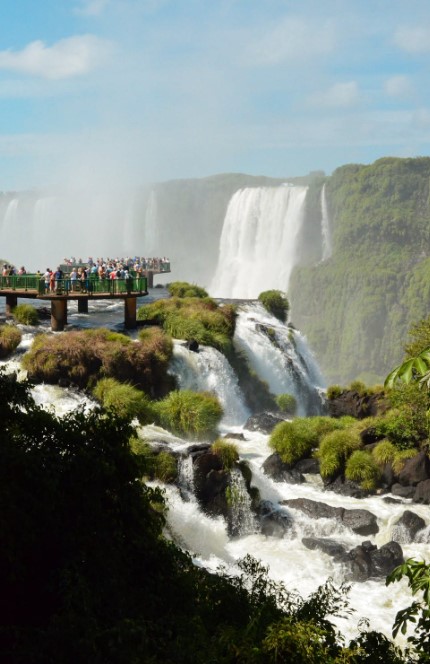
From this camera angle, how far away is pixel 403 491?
2417cm

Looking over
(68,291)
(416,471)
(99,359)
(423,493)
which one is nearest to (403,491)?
(423,493)

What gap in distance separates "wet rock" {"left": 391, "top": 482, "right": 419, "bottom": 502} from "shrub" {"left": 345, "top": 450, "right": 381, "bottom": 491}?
0.70m

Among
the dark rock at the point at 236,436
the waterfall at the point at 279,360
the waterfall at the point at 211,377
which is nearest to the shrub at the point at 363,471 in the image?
the dark rock at the point at 236,436

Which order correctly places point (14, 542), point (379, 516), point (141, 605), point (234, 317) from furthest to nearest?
point (234, 317) → point (379, 516) → point (141, 605) → point (14, 542)

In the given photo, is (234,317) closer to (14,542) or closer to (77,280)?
(77,280)

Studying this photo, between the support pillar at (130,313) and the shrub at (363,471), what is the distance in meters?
13.5

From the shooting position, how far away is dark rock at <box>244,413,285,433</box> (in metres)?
29.0

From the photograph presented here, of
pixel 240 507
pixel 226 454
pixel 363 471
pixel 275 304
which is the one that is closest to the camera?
pixel 240 507

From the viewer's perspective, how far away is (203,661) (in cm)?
760

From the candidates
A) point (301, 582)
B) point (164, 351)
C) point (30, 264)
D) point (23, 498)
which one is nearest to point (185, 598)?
point (23, 498)

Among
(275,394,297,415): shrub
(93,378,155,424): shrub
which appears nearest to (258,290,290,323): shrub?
(275,394,297,415): shrub

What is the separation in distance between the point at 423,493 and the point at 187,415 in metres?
8.61

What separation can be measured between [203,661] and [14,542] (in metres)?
2.47

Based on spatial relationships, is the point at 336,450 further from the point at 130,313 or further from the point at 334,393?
the point at 130,313
